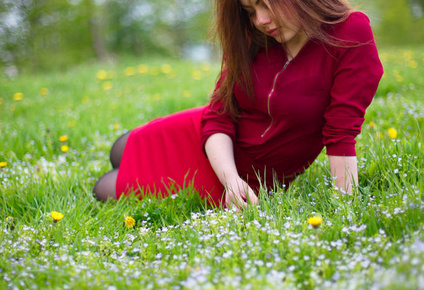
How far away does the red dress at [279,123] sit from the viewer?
83.1 inches

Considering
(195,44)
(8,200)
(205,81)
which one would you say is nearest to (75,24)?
(195,44)

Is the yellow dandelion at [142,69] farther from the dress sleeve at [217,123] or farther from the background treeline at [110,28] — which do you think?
the dress sleeve at [217,123]

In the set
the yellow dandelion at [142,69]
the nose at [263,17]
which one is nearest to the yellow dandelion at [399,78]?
the nose at [263,17]

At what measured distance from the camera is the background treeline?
14273mm

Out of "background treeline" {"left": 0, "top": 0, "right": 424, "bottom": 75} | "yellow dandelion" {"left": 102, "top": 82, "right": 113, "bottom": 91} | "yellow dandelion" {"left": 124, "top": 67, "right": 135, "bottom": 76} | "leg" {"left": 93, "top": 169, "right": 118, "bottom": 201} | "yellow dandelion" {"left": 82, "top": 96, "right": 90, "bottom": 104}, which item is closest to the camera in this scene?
"leg" {"left": 93, "top": 169, "right": 118, "bottom": 201}

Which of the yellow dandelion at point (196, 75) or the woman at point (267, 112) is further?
the yellow dandelion at point (196, 75)

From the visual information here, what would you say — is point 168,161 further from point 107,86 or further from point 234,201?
point 107,86

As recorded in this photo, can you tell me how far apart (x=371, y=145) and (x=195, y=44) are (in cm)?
2813

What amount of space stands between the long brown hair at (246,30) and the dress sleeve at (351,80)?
8cm

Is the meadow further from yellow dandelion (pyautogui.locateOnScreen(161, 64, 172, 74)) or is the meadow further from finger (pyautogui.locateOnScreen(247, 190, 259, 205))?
yellow dandelion (pyautogui.locateOnScreen(161, 64, 172, 74))

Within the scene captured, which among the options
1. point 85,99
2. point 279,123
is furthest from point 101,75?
point 279,123

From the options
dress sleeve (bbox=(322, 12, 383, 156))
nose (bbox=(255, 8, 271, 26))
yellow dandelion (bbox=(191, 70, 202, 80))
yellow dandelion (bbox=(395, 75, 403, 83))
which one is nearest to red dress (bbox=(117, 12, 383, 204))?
dress sleeve (bbox=(322, 12, 383, 156))

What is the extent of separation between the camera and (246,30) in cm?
252

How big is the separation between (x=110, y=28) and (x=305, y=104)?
21166 millimetres
